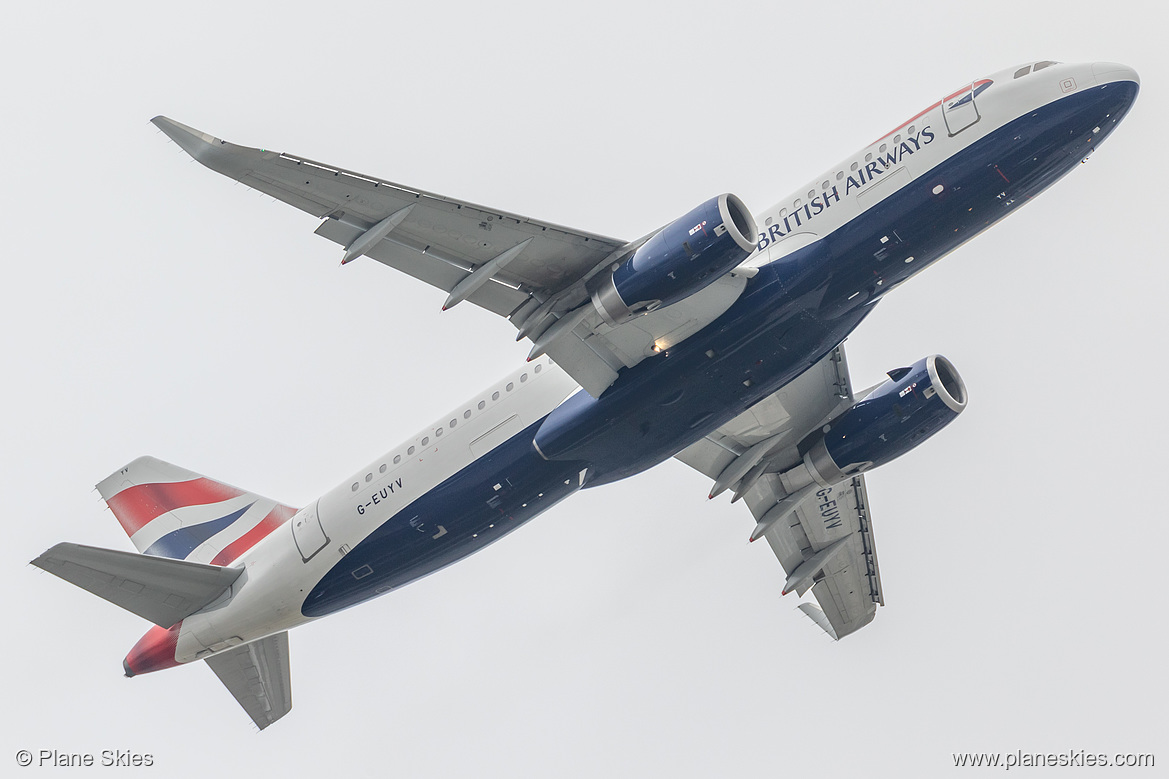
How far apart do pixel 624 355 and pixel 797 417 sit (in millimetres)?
6760

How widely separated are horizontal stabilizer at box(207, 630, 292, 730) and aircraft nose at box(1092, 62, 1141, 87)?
22.8 meters

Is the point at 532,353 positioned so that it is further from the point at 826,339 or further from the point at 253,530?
the point at 253,530

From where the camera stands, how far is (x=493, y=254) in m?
24.5

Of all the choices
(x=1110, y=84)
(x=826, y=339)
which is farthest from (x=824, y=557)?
(x=1110, y=84)

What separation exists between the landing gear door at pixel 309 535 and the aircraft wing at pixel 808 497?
29.7 ft

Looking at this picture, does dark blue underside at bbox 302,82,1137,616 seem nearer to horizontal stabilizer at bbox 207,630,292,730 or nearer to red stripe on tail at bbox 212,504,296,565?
red stripe on tail at bbox 212,504,296,565

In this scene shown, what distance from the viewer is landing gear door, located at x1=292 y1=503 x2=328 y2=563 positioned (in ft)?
94.1

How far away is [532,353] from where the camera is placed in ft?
82.6

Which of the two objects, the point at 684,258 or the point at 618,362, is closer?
the point at 684,258

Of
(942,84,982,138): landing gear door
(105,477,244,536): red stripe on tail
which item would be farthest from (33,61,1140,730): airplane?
(105,477,244,536): red stripe on tail

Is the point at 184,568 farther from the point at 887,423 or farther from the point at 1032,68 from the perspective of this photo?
the point at 1032,68

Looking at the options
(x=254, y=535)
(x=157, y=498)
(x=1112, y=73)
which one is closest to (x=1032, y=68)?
(x=1112, y=73)

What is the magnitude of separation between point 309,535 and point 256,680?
5.06 metres

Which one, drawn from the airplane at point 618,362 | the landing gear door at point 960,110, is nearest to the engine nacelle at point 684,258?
the airplane at point 618,362
